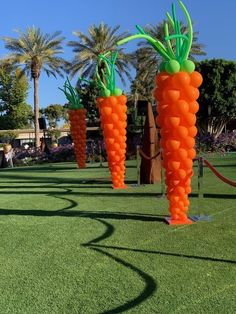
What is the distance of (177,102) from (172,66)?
55 cm

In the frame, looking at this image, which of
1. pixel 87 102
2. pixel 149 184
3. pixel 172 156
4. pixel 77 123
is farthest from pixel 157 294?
pixel 87 102

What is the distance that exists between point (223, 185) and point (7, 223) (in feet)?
19.4

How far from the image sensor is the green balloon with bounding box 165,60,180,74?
6.74 m

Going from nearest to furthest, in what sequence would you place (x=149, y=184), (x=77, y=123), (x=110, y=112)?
(x=110, y=112)
(x=149, y=184)
(x=77, y=123)

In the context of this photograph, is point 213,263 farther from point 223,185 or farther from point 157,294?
point 223,185

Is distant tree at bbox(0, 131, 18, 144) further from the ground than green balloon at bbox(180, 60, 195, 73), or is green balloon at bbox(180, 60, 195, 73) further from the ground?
green balloon at bbox(180, 60, 195, 73)

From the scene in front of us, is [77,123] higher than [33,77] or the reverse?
the reverse

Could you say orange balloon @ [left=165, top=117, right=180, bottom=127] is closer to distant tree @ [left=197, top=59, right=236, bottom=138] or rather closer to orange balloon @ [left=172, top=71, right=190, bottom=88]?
orange balloon @ [left=172, top=71, right=190, bottom=88]

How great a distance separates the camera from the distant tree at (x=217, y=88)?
30.9 meters

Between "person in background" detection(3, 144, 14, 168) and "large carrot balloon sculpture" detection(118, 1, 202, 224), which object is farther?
"person in background" detection(3, 144, 14, 168)

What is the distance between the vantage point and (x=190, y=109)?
6992 millimetres

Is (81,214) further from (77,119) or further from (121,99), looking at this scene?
(77,119)

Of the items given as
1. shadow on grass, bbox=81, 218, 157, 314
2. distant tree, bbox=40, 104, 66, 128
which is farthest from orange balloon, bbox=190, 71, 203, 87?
distant tree, bbox=40, 104, 66, 128

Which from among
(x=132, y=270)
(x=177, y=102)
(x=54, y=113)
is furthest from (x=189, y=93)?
(x=54, y=113)
